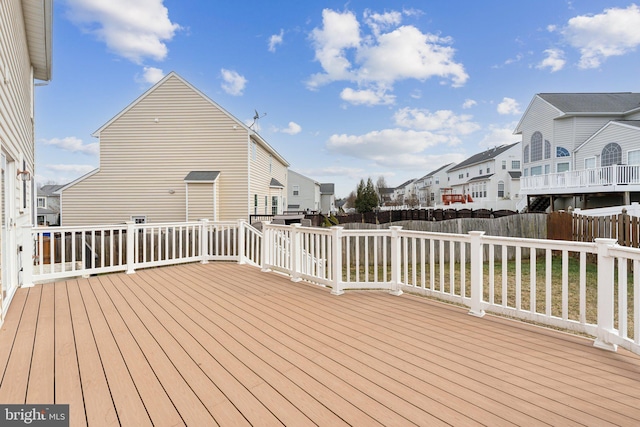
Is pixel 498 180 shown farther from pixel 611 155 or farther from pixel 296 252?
pixel 296 252

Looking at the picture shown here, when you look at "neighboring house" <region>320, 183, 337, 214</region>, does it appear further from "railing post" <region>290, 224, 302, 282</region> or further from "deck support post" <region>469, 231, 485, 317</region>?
"deck support post" <region>469, 231, 485, 317</region>

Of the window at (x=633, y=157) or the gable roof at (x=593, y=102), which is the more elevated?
the gable roof at (x=593, y=102)

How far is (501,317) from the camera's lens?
364 cm

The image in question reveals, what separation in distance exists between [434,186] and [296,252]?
5013cm

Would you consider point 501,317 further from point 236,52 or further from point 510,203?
point 510,203

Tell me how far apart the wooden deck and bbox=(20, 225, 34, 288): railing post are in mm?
978

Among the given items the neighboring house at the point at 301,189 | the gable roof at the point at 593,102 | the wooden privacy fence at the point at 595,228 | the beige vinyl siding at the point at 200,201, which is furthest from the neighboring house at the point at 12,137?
the neighboring house at the point at 301,189

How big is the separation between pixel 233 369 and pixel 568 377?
2.39m

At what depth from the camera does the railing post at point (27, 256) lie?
489 cm

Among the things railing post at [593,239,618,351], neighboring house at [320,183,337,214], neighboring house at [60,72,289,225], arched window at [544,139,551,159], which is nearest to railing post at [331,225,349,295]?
railing post at [593,239,618,351]

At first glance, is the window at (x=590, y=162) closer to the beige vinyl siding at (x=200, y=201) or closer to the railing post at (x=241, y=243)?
the beige vinyl siding at (x=200, y=201)

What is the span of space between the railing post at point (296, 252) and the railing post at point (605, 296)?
148 inches

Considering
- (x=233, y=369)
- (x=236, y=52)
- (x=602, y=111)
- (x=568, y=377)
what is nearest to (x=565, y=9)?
(x=602, y=111)

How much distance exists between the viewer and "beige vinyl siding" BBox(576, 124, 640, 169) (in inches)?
648
